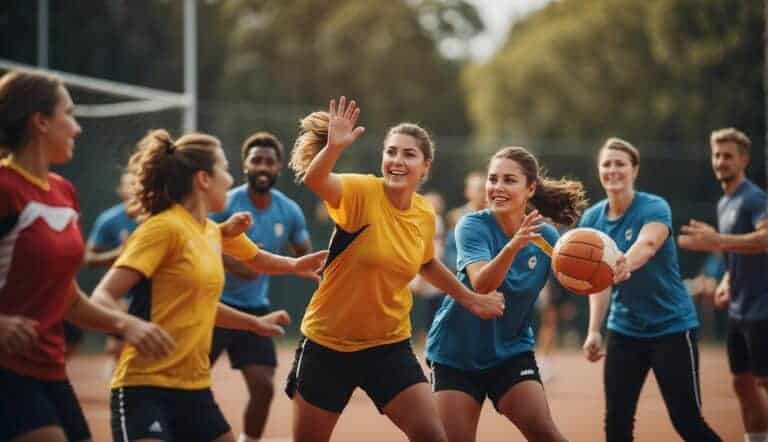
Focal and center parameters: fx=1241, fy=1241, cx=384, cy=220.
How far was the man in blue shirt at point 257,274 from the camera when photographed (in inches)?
346

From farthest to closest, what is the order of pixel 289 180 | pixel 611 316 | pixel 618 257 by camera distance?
1. pixel 289 180
2. pixel 611 316
3. pixel 618 257

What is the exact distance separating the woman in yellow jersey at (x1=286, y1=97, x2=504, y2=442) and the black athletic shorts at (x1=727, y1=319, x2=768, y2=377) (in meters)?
3.21

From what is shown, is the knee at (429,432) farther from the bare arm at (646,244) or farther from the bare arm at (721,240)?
the bare arm at (721,240)

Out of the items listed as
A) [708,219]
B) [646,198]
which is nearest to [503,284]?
[646,198]

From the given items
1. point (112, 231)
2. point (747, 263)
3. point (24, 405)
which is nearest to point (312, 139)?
point (24, 405)

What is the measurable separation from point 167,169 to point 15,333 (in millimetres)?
1223

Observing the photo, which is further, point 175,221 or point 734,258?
point 734,258

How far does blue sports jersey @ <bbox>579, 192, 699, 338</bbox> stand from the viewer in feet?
24.4

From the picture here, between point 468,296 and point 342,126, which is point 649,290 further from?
point 342,126

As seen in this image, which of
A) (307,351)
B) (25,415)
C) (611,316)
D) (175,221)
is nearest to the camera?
(25,415)

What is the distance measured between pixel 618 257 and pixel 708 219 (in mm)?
16875

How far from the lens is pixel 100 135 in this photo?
14984 mm

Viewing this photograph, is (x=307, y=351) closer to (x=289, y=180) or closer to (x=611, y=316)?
(x=611, y=316)

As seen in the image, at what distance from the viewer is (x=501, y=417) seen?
11.5 meters
